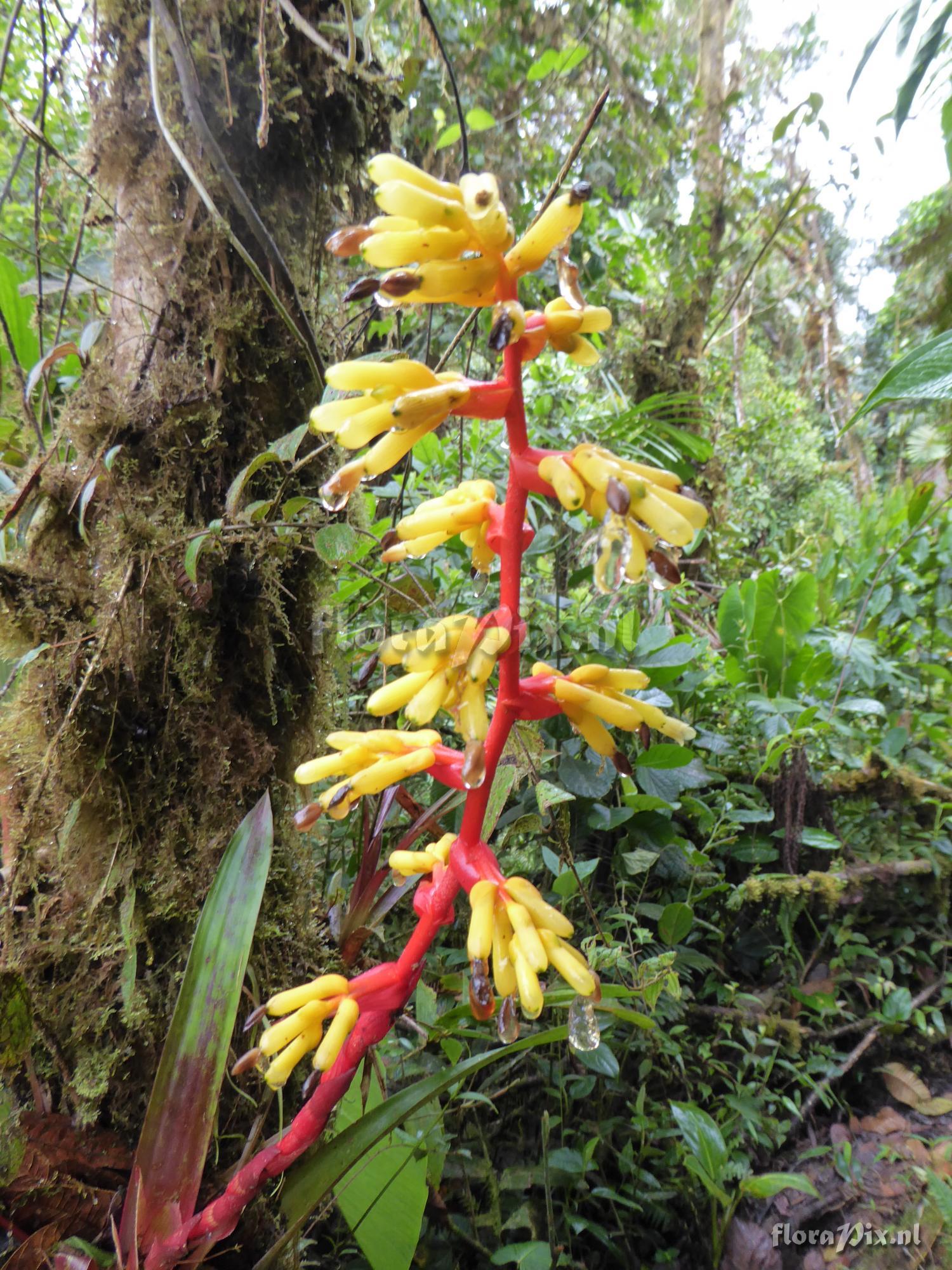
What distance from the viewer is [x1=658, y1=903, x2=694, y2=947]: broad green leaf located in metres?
1.44

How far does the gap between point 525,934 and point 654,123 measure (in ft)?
11.6


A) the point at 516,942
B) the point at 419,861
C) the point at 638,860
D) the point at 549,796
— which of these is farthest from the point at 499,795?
the point at 638,860

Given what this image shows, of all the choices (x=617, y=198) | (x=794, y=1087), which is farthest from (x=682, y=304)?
(x=794, y=1087)

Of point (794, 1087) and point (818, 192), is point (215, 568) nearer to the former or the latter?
point (794, 1087)

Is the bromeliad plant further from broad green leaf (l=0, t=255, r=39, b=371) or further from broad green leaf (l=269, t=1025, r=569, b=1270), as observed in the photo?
broad green leaf (l=0, t=255, r=39, b=371)

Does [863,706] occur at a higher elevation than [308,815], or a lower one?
lower

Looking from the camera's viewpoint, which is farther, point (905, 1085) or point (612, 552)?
point (905, 1085)

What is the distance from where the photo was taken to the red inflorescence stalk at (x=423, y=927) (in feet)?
2.21

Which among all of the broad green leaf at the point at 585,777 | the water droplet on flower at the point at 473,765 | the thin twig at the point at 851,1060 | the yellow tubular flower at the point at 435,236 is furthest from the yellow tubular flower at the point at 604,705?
the thin twig at the point at 851,1060

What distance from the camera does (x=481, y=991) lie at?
2.13 feet

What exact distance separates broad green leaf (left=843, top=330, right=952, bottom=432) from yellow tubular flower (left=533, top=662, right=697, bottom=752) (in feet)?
1.23

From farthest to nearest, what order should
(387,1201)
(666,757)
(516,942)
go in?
(666,757)
(387,1201)
(516,942)

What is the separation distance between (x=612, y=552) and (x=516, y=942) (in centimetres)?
37

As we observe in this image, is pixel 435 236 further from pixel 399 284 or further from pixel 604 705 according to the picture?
pixel 604 705
